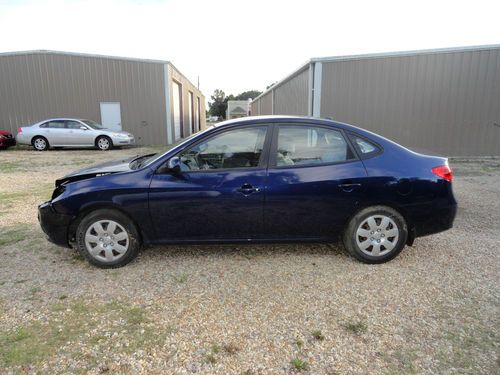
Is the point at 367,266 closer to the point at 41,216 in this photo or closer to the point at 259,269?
the point at 259,269

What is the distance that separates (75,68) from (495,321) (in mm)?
19547

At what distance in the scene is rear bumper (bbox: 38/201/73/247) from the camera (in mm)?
3637

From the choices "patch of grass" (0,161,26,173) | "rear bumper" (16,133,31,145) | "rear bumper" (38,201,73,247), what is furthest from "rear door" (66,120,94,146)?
"rear bumper" (38,201,73,247)

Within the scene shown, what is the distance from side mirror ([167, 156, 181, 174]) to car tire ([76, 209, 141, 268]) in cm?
67

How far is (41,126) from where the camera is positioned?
15.9 meters

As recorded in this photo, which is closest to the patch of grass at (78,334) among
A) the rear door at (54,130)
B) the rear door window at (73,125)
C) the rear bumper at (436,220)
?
the rear bumper at (436,220)

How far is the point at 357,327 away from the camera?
2697 millimetres

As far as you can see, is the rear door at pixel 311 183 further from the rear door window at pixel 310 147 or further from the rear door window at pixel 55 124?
the rear door window at pixel 55 124

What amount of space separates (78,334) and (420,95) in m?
12.9

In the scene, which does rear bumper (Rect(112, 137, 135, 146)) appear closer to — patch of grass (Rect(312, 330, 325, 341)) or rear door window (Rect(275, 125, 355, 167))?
rear door window (Rect(275, 125, 355, 167))

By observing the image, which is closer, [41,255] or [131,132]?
[41,255]

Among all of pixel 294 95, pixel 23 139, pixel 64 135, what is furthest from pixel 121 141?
pixel 294 95

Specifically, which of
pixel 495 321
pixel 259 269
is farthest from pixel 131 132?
pixel 495 321

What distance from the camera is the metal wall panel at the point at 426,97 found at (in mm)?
12242
